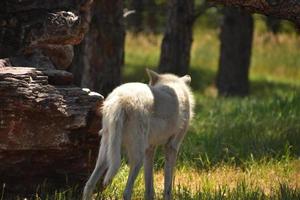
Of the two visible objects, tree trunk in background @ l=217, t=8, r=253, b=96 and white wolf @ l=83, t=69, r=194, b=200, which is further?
tree trunk in background @ l=217, t=8, r=253, b=96

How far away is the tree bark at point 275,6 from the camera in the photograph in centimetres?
756

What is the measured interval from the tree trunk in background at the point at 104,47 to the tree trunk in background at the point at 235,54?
865cm

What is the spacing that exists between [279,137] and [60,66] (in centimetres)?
390

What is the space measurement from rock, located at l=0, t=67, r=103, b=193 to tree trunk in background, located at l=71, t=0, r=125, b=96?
417 centimetres

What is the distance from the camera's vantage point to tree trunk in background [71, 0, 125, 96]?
1171 cm

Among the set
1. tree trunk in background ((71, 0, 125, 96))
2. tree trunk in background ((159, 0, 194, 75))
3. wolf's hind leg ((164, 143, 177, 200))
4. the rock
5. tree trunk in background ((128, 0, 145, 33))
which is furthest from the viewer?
tree trunk in background ((128, 0, 145, 33))

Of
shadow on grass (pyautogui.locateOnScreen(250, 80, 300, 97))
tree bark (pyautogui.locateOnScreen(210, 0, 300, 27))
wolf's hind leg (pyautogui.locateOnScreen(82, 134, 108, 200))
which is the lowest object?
shadow on grass (pyautogui.locateOnScreen(250, 80, 300, 97))

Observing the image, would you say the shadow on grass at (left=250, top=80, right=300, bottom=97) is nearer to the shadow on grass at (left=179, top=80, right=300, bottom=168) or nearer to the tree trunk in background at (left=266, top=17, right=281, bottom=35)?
the tree trunk in background at (left=266, top=17, right=281, bottom=35)

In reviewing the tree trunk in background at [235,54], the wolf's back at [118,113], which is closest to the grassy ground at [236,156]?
the wolf's back at [118,113]

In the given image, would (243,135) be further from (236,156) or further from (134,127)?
(134,127)

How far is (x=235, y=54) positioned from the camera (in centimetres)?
2069

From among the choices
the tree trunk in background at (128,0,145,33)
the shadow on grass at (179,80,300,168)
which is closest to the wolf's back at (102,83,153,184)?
the shadow on grass at (179,80,300,168)

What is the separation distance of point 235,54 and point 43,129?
14.1 m

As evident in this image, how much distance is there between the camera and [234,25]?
20.1 meters
